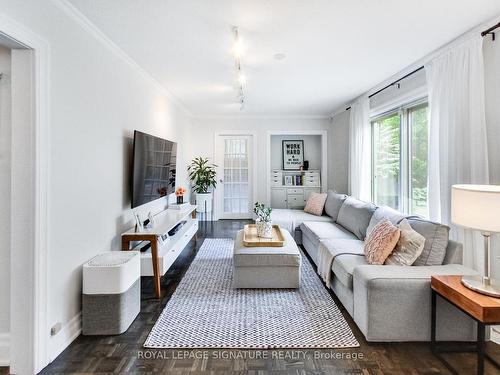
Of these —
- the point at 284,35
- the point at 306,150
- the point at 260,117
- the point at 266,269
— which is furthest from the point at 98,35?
the point at 306,150

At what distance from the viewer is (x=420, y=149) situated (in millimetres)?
3418

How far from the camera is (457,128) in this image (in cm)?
249

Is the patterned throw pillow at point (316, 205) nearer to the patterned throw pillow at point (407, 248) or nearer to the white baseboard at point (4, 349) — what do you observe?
the patterned throw pillow at point (407, 248)

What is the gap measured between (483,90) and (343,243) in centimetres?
190

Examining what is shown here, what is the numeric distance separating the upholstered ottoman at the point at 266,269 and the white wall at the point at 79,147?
131cm

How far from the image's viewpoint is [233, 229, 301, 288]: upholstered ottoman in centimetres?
289

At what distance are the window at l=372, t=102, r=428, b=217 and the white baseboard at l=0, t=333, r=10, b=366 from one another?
4.10 m

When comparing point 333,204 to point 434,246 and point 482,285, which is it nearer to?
point 434,246

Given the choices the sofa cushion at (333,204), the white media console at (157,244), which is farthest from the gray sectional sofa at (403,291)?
the white media console at (157,244)

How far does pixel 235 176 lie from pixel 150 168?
3.31 metres

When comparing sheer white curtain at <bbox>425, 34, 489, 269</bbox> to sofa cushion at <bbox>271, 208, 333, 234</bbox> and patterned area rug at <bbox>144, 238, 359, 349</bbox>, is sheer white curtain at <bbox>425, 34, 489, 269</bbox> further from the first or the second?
sofa cushion at <bbox>271, 208, 333, 234</bbox>

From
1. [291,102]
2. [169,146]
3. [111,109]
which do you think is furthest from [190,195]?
[111,109]

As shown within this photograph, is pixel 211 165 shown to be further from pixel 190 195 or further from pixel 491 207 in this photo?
pixel 491 207

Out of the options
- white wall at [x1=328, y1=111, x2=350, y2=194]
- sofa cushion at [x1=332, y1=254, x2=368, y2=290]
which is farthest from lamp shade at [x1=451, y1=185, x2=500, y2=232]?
white wall at [x1=328, y1=111, x2=350, y2=194]
